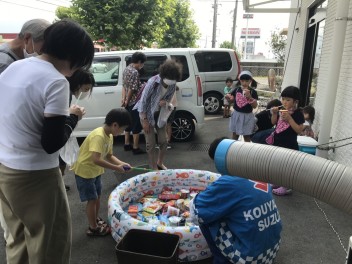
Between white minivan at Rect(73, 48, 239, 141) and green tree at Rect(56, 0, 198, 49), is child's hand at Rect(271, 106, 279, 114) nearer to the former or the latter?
white minivan at Rect(73, 48, 239, 141)

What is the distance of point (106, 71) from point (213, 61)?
4052mm

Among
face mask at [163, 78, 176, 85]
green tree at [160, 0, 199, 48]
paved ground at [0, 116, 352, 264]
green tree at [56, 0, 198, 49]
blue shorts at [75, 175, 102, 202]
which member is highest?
green tree at [160, 0, 199, 48]

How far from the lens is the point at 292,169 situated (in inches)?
57.3

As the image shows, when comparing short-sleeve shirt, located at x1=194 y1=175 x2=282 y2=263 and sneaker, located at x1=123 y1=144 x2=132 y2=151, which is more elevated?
short-sleeve shirt, located at x1=194 y1=175 x2=282 y2=263

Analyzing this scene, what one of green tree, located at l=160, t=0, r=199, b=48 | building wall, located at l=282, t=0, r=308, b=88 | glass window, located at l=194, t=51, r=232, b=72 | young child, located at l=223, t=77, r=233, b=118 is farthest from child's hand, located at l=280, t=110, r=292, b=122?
green tree, located at l=160, t=0, r=199, b=48

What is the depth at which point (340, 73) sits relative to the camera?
4.66 metres

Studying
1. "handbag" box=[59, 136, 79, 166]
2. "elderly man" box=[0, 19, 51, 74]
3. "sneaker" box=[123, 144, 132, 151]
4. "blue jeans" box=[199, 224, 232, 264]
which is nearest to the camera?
"elderly man" box=[0, 19, 51, 74]

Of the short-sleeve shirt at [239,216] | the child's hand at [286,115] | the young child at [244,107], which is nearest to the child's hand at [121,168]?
the short-sleeve shirt at [239,216]

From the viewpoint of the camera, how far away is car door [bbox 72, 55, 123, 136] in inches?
235

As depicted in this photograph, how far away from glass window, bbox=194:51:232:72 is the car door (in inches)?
142

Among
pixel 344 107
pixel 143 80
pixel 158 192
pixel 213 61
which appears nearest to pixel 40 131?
pixel 158 192

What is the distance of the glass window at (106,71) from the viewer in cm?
605

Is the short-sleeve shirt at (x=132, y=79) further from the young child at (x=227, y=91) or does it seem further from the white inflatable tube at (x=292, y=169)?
the young child at (x=227, y=91)

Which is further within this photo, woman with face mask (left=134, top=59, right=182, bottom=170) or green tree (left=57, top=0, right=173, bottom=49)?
green tree (left=57, top=0, right=173, bottom=49)
